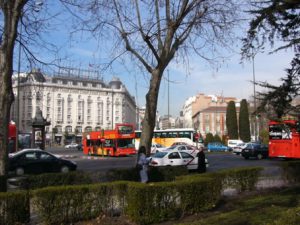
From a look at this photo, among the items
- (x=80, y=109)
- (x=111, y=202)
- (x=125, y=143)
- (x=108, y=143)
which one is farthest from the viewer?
(x=80, y=109)

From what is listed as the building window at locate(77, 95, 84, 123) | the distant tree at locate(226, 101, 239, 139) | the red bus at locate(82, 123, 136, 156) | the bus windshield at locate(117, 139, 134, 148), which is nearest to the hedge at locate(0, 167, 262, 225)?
the red bus at locate(82, 123, 136, 156)

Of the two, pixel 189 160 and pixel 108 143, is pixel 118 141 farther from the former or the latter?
pixel 189 160

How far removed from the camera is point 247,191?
14.8 meters

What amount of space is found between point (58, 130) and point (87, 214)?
14719cm

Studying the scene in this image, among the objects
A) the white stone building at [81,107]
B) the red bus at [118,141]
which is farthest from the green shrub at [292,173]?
the white stone building at [81,107]

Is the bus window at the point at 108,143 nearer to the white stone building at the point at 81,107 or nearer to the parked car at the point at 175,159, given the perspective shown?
the parked car at the point at 175,159

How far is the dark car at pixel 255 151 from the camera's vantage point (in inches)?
1750

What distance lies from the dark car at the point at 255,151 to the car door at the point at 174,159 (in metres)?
19.0

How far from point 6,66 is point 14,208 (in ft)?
14.3

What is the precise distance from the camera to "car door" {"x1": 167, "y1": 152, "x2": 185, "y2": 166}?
2677 centimetres

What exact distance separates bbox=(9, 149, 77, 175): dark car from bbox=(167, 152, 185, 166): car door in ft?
20.1

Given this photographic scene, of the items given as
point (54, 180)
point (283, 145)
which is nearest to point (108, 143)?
point (283, 145)

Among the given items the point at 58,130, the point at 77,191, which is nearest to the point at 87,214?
the point at 77,191

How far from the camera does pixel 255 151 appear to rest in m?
44.6
